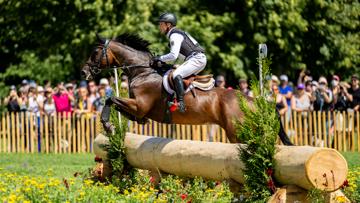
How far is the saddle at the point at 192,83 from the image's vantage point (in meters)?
13.3

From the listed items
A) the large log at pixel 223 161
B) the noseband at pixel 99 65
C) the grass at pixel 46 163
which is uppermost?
the noseband at pixel 99 65

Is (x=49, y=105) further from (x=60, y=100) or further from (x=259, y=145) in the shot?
(x=259, y=145)

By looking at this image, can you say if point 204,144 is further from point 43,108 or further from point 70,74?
point 70,74

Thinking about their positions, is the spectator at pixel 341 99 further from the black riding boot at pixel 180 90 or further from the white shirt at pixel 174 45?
the white shirt at pixel 174 45

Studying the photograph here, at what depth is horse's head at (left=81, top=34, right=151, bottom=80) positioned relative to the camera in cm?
1406

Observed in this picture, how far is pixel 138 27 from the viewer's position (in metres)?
25.3

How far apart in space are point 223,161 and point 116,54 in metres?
4.11

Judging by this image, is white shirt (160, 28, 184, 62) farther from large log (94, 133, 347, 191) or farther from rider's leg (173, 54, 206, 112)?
large log (94, 133, 347, 191)

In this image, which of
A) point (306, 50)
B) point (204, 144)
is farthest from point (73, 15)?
point (204, 144)

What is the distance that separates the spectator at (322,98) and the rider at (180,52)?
8122mm

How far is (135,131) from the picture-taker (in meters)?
21.7

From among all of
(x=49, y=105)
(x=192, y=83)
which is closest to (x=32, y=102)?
(x=49, y=105)

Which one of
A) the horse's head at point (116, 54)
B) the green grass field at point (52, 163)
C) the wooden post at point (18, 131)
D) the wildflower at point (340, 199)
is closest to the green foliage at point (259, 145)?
the wildflower at point (340, 199)

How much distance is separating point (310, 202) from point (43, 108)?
47.4 ft
